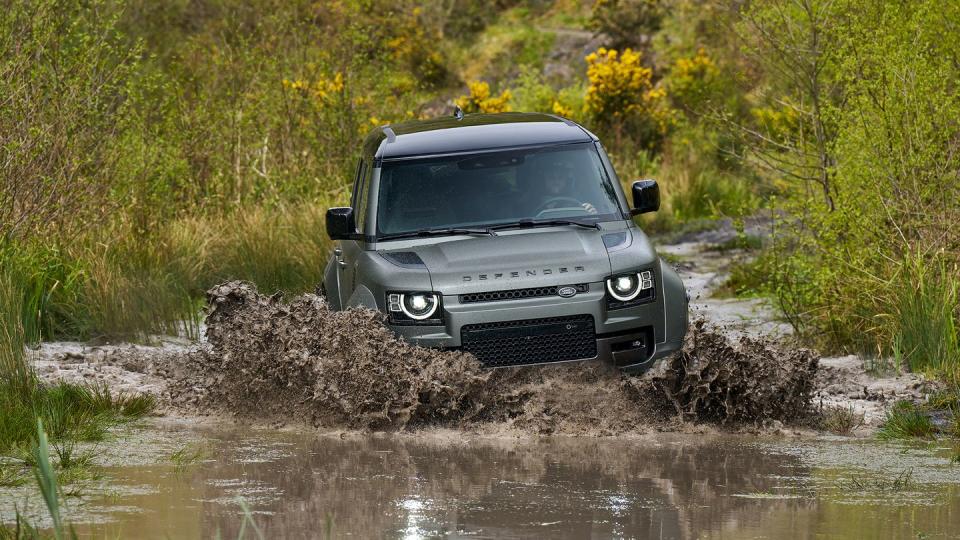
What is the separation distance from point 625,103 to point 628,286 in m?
18.7

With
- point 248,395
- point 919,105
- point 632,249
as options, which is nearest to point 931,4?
point 919,105

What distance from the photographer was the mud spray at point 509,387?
27.6ft

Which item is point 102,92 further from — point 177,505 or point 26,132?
point 177,505

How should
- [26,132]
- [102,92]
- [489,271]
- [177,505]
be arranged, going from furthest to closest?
[102,92] → [26,132] → [489,271] → [177,505]

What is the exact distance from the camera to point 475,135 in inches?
384

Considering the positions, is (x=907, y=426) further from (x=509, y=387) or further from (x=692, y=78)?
(x=692, y=78)

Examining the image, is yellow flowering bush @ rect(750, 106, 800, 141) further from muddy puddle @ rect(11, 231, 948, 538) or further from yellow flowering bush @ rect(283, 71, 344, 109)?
yellow flowering bush @ rect(283, 71, 344, 109)

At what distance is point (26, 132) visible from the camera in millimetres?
12453

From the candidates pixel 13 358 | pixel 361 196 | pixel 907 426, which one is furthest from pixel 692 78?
pixel 13 358

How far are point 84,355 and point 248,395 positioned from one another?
2.47 meters

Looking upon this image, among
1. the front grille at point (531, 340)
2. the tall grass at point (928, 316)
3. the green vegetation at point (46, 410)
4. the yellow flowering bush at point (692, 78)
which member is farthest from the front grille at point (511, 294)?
the yellow flowering bush at point (692, 78)

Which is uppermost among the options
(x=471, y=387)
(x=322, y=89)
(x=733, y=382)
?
(x=322, y=89)

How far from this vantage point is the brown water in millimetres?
6047

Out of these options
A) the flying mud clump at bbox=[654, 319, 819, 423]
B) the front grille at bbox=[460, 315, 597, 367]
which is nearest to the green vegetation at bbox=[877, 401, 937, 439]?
the flying mud clump at bbox=[654, 319, 819, 423]
